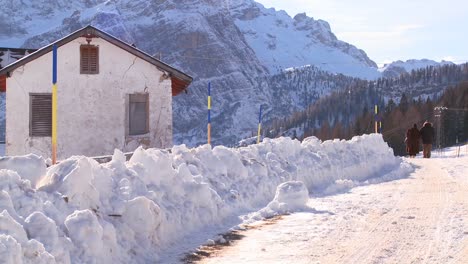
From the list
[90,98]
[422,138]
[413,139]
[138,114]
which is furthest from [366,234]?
[413,139]

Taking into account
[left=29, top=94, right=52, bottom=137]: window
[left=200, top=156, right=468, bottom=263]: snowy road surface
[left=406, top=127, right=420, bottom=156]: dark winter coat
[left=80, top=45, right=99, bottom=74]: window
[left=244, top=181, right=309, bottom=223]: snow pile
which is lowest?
[left=200, top=156, right=468, bottom=263]: snowy road surface

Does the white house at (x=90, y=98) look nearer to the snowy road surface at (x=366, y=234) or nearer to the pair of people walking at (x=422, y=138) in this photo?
the snowy road surface at (x=366, y=234)

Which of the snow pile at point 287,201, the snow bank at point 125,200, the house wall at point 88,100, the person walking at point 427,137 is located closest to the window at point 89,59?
the house wall at point 88,100

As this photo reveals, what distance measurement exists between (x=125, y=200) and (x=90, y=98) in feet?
39.5

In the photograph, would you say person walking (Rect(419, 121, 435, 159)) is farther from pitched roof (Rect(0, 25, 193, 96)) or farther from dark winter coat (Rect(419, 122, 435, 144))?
pitched roof (Rect(0, 25, 193, 96))

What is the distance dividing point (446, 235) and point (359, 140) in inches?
462

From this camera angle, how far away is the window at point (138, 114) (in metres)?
18.5

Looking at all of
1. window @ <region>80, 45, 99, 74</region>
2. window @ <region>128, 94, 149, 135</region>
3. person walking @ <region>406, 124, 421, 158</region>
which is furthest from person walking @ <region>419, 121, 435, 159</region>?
window @ <region>80, 45, 99, 74</region>

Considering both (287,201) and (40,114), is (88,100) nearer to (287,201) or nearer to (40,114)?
(40,114)

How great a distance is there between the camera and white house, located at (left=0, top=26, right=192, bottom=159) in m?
17.7

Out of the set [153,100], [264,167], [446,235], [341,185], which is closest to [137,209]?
[446,235]

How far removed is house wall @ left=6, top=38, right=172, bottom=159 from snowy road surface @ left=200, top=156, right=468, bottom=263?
28.8 feet

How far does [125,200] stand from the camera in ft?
21.5

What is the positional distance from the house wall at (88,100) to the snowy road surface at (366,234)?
8.77 meters
